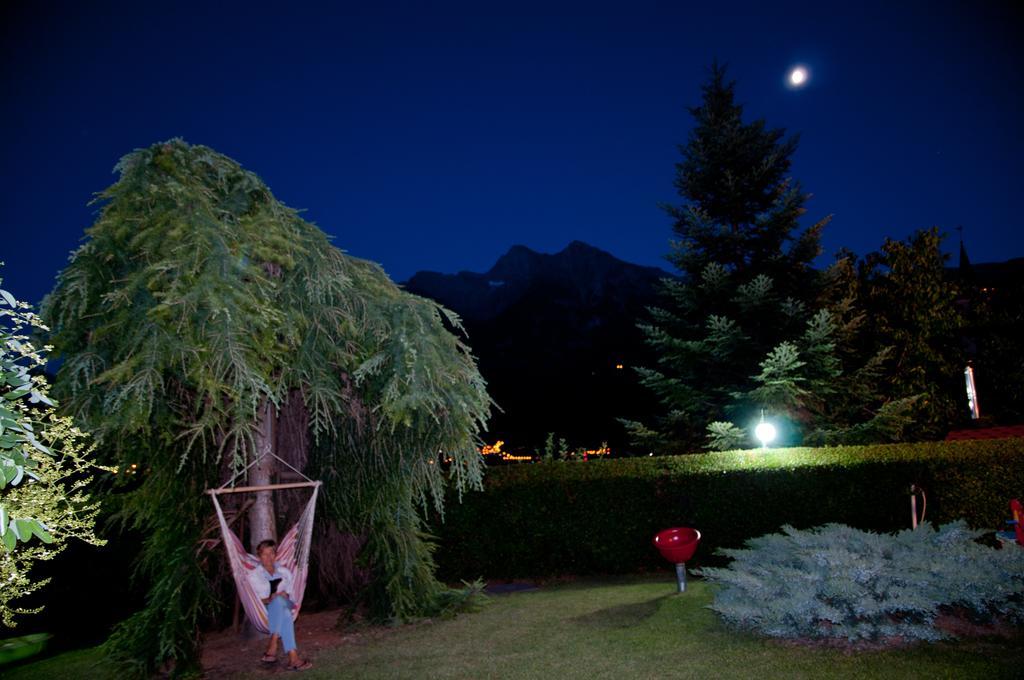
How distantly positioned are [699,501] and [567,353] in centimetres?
2497

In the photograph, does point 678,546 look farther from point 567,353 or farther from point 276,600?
point 567,353

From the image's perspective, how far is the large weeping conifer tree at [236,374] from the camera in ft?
15.1

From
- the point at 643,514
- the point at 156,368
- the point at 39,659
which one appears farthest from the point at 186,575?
the point at 643,514

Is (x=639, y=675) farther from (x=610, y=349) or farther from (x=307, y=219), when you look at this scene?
(x=610, y=349)

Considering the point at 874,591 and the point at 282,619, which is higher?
the point at 874,591

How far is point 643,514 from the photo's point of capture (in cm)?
848

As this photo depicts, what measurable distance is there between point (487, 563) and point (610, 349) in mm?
24660

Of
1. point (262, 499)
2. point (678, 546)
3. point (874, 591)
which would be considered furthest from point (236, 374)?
point (874, 591)

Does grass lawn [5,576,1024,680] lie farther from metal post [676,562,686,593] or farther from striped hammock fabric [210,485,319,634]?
striped hammock fabric [210,485,319,634]

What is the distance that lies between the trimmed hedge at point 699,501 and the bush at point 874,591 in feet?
9.63

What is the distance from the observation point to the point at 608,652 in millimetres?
4883

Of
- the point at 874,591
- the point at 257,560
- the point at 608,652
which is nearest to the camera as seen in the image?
the point at 874,591

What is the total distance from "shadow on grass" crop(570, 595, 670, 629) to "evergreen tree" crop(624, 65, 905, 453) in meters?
6.43

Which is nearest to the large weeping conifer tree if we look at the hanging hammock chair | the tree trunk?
the tree trunk
